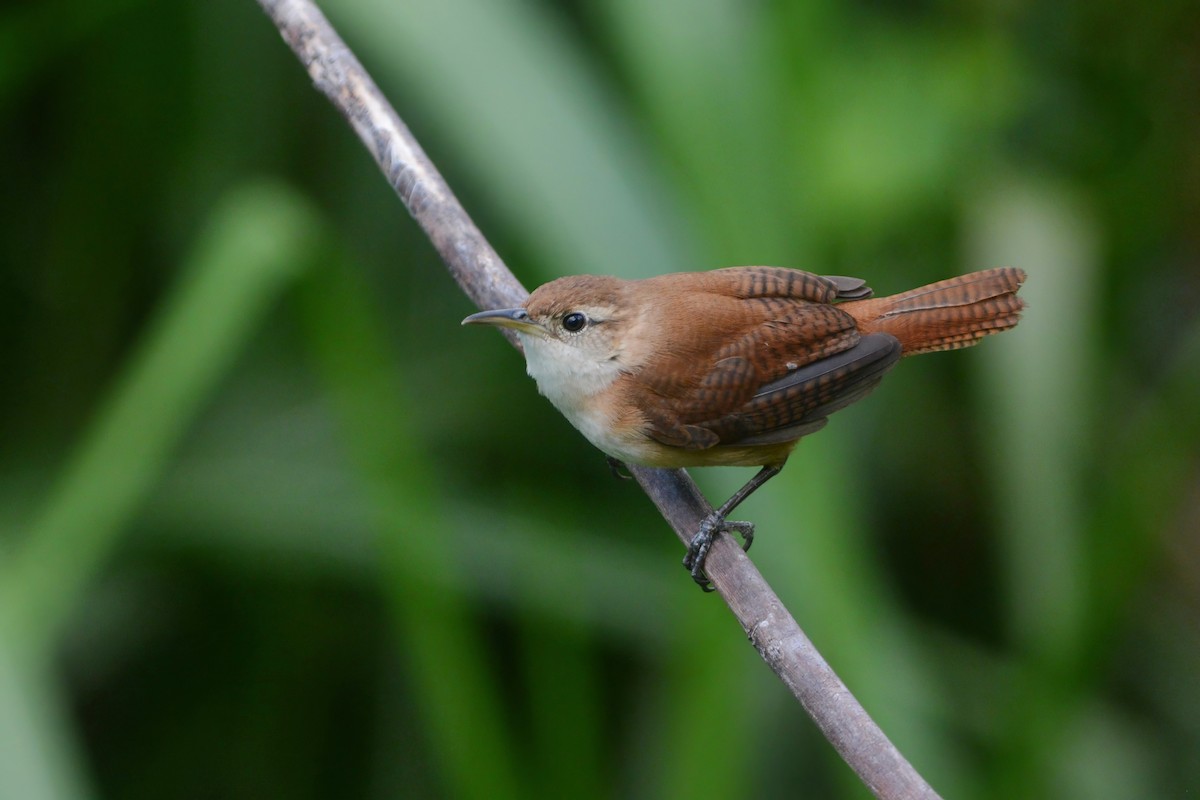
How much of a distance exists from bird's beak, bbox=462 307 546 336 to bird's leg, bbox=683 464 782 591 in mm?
591

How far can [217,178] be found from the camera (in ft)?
13.0

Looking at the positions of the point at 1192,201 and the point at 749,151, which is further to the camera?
the point at 1192,201

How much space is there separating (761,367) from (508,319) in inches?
23.8

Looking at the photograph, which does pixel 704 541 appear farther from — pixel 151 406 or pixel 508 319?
pixel 151 406

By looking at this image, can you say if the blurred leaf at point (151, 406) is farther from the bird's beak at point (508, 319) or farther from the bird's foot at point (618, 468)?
the bird's foot at point (618, 468)

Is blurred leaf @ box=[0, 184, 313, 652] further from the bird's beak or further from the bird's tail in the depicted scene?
the bird's tail

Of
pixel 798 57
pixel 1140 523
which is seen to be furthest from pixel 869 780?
pixel 798 57

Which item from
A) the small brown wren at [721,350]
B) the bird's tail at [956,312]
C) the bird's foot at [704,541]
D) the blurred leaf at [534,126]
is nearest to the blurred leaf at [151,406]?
the blurred leaf at [534,126]

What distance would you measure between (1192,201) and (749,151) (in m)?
2.20

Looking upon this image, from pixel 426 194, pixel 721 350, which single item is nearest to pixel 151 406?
pixel 426 194

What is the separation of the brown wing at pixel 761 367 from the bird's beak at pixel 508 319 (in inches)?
11.2

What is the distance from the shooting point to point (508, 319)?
2564mm

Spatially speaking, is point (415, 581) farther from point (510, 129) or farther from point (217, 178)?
point (217, 178)

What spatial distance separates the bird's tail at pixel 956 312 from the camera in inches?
108
